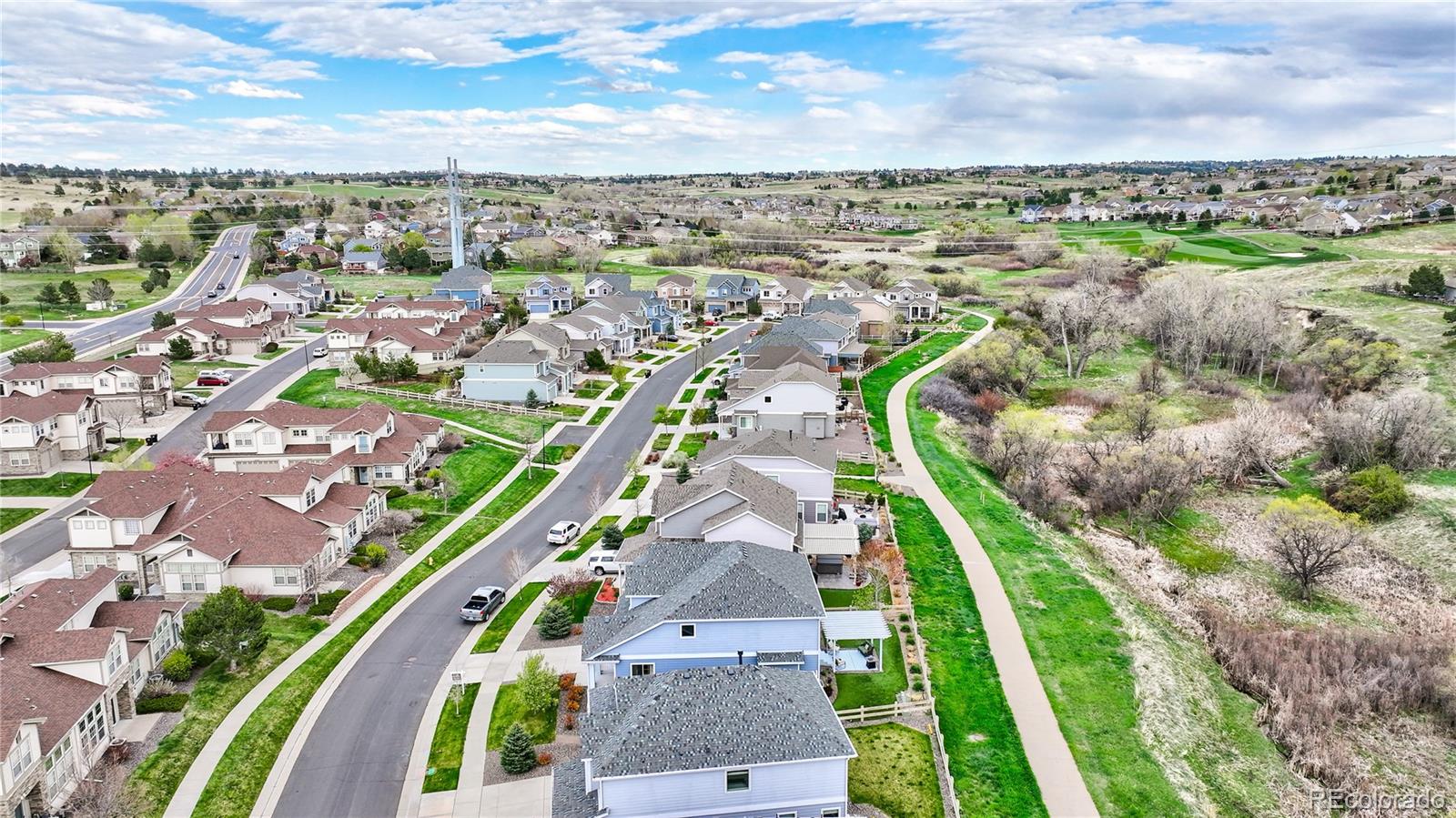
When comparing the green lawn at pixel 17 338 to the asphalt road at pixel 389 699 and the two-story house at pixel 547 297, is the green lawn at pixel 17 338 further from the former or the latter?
the asphalt road at pixel 389 699

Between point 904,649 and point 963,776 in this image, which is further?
point 904,649

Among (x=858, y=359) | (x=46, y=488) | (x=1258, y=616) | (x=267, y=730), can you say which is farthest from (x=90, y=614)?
(x=858, y=359)

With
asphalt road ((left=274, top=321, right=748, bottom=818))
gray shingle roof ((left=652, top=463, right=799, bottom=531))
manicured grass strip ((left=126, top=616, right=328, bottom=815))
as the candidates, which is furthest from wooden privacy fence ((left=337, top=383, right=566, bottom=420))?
manicured grass strip ((left=126, top=616, right=328, bottom=815))

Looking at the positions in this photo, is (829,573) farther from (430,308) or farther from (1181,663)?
(430,308)

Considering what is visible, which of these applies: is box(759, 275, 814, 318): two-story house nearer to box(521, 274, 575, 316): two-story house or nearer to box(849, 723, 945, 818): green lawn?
box(521, 274, 575, 316): two-story house

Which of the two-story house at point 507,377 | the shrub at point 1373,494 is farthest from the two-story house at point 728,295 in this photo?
the shrub at point 1373,494

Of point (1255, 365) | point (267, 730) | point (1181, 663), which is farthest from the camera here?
→ point (1255, 365)
